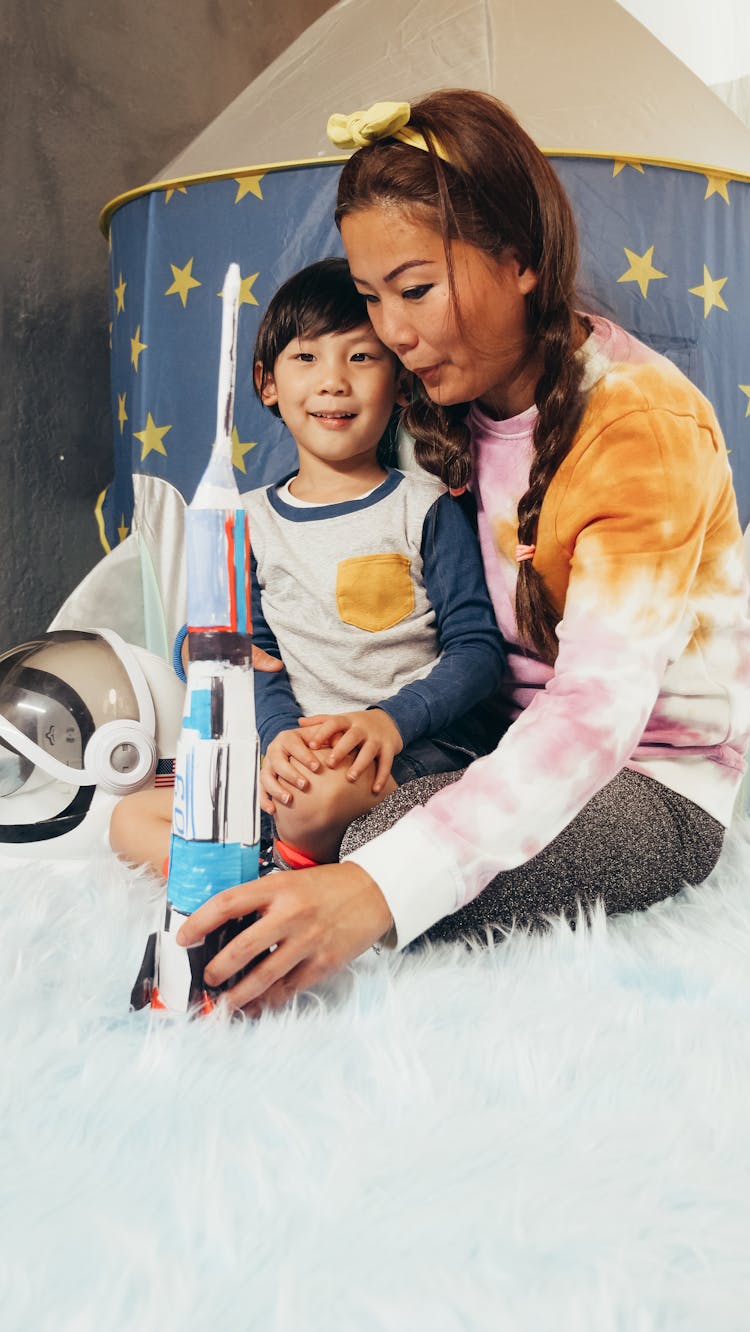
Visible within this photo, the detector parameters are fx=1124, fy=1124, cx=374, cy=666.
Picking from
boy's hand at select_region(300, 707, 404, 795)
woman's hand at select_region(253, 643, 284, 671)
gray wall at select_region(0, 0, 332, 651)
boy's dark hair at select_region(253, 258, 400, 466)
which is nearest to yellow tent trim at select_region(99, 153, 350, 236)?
boy's dark hair at select_region(253, 258, 400, 466)

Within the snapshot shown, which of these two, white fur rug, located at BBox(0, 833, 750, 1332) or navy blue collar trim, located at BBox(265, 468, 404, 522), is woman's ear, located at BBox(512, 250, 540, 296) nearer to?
navy blue collar trim, located at BBox(265, 468, 404, 522)

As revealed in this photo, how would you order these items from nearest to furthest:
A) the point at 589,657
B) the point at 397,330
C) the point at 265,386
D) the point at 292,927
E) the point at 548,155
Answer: the point at 292,927, the point at 589,657, the point at 397,330, the point at 265,386, the point at 548,155

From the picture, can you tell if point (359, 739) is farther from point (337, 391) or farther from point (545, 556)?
point (337, 391)

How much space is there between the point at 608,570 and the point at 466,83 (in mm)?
795

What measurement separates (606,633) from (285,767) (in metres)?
0.27

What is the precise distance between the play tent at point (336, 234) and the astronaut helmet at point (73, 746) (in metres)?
0.25

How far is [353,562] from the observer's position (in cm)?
107

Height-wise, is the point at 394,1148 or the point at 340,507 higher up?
the point at 340,507

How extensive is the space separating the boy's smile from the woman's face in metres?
0.12

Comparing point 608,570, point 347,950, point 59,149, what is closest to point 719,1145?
point 347,950

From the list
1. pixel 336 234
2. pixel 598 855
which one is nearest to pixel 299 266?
pixel 336 234

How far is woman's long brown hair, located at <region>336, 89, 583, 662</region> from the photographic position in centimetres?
85

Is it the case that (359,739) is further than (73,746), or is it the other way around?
(73,746)

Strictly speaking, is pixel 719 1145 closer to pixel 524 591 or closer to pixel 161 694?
pixel 524 591
